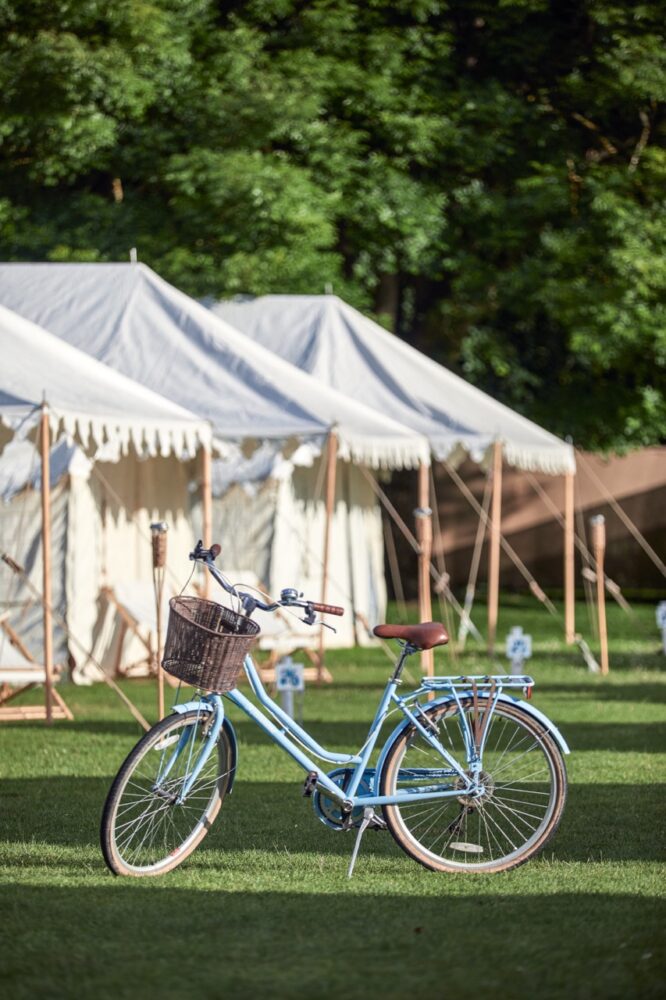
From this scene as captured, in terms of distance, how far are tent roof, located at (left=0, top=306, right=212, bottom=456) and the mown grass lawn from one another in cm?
229

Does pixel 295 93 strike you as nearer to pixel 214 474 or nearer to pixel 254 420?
pixel 214 474

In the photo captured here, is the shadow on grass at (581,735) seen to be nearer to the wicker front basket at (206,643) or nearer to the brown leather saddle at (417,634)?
the brown leather saddle at (417,634)

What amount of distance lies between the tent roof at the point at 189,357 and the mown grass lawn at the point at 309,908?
474 cm

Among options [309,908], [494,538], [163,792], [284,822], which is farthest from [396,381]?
[309,908]

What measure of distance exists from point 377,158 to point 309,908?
1560 centimetres

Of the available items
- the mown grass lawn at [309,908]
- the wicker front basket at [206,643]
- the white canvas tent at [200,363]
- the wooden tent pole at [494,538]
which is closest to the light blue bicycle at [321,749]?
the wicker front basket at [206,643]

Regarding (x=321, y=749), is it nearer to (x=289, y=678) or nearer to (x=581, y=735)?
(x=289, y=678)

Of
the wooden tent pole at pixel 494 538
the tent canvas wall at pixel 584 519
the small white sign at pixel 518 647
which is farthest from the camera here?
the tent canvas wall at pixel 584 519

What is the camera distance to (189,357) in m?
13.7

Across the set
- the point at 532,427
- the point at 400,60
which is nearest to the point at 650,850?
the point at 532,427

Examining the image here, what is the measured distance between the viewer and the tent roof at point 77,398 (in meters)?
10.3

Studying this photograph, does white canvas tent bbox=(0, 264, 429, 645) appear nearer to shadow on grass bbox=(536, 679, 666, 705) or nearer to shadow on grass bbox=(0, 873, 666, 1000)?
shadow on grass bbox=(536, 679, 666, 705)

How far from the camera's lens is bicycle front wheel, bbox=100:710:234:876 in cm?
577

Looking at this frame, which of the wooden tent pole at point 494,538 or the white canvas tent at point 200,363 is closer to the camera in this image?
the white canvas tent at point 200,363
